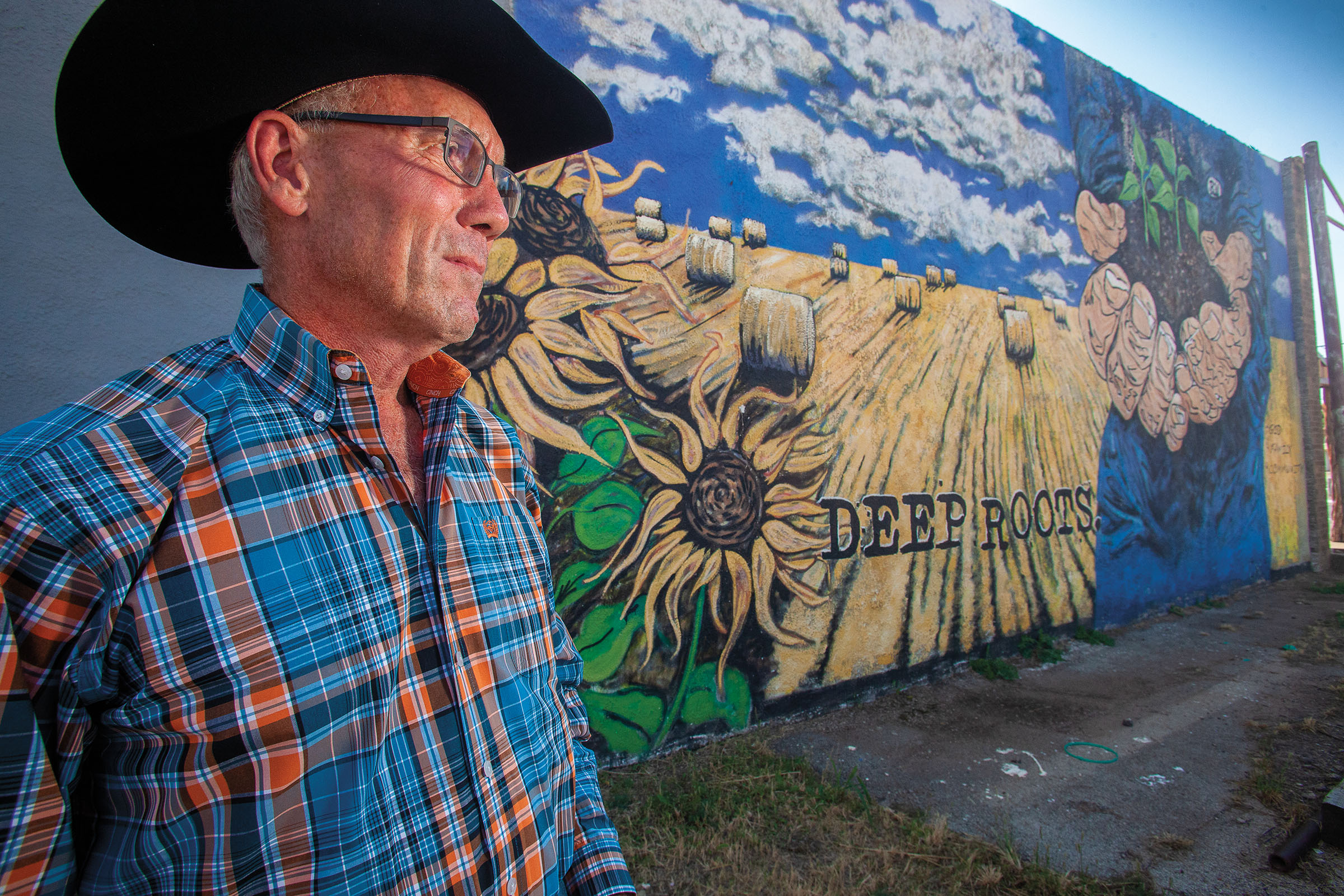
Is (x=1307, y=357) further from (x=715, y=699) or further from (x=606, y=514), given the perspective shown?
(x=606, y=514)

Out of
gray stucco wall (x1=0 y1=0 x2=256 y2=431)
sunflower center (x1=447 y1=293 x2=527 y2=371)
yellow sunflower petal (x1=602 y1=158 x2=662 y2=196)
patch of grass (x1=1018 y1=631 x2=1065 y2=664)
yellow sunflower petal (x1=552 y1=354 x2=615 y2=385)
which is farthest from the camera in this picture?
patch of grass (x1=1018 y1=631 x2=1065 y2=664)

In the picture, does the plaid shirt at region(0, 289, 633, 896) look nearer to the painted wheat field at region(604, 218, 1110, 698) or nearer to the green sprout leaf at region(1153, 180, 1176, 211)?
the painted wheat field at region(604, 218, 1110, 698)

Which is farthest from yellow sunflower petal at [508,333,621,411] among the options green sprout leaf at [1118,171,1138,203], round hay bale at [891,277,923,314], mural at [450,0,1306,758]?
green sprout leaf at [1118,171,1138,203]

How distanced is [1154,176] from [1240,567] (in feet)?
14.6

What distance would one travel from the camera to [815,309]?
3.67 metres

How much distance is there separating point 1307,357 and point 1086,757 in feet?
27.7

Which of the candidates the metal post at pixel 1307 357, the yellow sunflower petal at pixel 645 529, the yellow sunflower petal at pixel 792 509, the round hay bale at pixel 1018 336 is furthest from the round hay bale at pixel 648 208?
the metal post at pixel 1307 357

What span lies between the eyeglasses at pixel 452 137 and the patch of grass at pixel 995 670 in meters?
4.43

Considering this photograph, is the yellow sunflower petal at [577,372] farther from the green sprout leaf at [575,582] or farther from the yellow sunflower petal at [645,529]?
the green sprout leaf at [575,582]

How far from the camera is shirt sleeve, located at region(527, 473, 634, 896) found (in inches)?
42.8

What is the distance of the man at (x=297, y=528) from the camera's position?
0.70 meters

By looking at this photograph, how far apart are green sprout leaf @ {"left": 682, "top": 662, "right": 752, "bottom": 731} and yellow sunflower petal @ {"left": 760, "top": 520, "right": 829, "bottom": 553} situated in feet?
2.28

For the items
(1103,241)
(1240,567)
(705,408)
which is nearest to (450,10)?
(705,408)

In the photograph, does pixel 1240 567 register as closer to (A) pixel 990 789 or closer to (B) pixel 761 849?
(A) pixel 990 789
